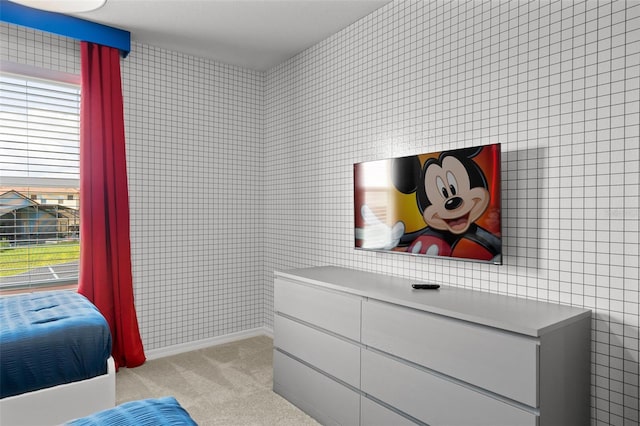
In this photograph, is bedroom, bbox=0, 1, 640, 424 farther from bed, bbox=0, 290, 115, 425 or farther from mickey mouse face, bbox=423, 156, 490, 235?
bed, bbox=0, 290, 115, 425

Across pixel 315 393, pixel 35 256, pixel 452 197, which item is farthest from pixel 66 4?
pixel 315 393

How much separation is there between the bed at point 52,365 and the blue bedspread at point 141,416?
0.82 metres

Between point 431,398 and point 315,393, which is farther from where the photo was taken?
point 315,393

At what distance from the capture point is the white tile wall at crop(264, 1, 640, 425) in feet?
6.09

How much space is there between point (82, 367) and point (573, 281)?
2583mm

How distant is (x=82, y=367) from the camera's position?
90.4 inches

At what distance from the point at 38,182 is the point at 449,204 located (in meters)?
3.17

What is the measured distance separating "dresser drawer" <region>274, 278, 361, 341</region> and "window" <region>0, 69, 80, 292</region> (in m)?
1.92

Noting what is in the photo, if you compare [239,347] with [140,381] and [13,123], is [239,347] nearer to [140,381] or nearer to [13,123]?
[140,381]

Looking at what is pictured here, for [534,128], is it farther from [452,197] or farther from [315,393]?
[315,393]

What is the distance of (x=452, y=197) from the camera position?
2406 millimetres

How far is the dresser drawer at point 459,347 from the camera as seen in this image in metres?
1.65

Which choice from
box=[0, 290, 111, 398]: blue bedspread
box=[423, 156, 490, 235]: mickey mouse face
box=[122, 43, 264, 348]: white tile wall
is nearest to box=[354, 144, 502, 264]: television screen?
box=[423, 156, 490, 235]: mickey mouse face

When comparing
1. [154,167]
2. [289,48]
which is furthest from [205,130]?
[289,48]
